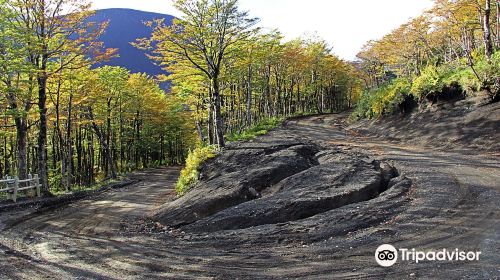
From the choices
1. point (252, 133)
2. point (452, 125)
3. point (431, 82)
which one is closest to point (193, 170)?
point (252, 133)

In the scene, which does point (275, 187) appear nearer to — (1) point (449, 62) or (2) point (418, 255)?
(2) point (418, 255)

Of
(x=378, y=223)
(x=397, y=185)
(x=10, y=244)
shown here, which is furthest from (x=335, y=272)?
(x=10, y=244)

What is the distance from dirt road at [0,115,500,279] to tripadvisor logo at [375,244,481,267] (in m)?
0.15

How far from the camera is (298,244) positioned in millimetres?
8242

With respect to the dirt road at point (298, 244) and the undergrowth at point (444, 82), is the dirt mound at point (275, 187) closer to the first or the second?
the dirt road at point (298, 244)

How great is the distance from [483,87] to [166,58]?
54.7 feet

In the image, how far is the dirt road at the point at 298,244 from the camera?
6.61m

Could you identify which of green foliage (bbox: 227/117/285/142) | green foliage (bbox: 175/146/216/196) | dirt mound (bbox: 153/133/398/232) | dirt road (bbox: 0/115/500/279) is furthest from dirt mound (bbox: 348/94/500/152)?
green foliage (bbox: 175/146/216/196)

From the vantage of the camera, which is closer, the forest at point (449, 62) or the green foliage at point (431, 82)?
the forest at point (449, 62)

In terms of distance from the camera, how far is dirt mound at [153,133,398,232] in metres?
10.4

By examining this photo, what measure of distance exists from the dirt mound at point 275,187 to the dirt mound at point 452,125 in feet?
19.2

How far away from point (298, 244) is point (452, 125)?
1455cm

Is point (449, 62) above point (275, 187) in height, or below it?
above

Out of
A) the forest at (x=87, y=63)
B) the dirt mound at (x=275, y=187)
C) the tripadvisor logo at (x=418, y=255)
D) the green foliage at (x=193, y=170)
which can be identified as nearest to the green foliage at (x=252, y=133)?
the forest at (x=87, y=63)
